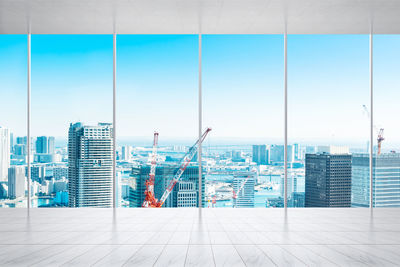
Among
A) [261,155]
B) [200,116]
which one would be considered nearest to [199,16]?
[200,116]

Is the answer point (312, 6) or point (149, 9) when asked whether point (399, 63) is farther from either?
point (149, 9)

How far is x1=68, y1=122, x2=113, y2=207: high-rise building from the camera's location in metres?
5.66

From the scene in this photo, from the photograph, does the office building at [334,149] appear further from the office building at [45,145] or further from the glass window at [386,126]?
the office building at [45,145]

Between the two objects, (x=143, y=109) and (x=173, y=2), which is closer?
(x=173, y=2)

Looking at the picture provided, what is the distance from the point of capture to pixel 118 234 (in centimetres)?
371

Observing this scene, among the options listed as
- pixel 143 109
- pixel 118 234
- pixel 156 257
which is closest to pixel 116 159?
pixel 143 109

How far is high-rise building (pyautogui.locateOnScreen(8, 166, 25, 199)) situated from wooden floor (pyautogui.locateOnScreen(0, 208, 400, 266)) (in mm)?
469

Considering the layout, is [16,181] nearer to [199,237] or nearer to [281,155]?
[199,237]

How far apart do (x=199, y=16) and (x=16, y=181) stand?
4.43 metres

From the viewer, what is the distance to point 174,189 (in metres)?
5.90

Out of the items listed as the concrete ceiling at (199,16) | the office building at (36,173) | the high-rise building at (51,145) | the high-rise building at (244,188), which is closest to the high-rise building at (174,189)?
the high-rise building at (244,188)

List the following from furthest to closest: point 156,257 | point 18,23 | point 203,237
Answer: point 18,23, point 203,237, point 156,257

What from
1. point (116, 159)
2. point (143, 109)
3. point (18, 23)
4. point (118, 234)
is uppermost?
point (18, 23)

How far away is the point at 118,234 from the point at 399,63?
6154 millimetres
